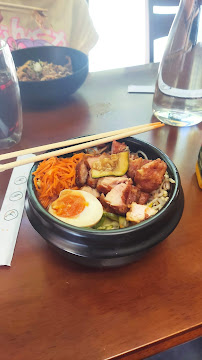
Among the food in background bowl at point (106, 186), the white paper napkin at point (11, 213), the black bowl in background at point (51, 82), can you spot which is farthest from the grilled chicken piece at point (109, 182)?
the black bowl in background at point (51, 82)

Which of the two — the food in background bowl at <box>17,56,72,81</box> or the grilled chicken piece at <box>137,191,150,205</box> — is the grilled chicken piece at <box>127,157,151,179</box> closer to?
the grilled chicken piece at <box>137,191,150,205</box>

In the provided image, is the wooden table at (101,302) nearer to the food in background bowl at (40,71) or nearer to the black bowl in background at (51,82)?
the black bowl in background at (51,82)

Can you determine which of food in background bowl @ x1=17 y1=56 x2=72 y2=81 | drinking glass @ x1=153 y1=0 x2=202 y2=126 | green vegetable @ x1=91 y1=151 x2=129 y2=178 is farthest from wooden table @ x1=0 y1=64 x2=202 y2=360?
food in background bowl @ x1=17 y1=56 x2=72 y2=81

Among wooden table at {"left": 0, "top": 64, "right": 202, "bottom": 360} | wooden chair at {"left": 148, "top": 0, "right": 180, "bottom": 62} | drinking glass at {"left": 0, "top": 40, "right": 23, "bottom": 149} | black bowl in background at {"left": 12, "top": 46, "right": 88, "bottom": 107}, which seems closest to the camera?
wooden table at {"left": 0, "top": 64, "right": 202, "bottom": 360}

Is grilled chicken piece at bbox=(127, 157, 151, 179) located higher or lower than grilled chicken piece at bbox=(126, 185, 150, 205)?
higher

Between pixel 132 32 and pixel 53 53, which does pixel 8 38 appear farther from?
pixel 132 32

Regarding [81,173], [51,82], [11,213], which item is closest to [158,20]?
[51,82]
